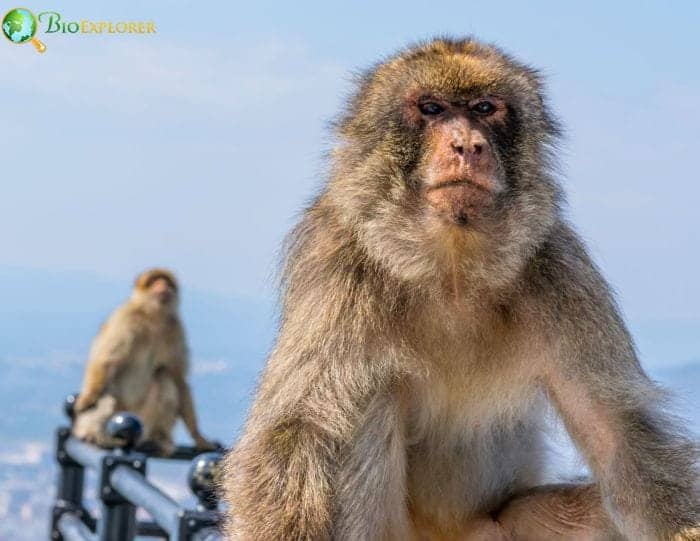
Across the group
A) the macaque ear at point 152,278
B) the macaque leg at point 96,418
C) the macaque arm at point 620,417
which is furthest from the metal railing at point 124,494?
the macaque ear at point 152,278

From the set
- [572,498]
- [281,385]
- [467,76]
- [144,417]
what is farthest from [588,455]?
[144,417]

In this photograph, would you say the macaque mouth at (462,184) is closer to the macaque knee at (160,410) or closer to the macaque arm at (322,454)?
the macaque arm at (322,454)

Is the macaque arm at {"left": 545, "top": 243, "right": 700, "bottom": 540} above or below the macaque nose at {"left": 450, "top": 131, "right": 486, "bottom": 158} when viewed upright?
below

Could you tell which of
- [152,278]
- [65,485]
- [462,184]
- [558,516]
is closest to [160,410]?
[152,278]

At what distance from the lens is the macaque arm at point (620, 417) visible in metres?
3.07

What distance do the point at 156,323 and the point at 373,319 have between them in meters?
8.63

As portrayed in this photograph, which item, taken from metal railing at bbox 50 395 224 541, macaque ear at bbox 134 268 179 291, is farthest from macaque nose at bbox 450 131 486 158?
macaque ear at bbox 134 268 179 291

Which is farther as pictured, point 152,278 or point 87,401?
point 152,278

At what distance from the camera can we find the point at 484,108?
302 centimetres

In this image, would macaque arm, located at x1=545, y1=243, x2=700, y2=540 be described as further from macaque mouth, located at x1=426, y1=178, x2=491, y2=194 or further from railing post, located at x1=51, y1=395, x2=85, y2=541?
railing post, located at x1=51, y1=395, x2=85, y2=541

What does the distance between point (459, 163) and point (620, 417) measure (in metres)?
0.78

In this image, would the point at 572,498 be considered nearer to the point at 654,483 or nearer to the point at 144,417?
the point at 654,483

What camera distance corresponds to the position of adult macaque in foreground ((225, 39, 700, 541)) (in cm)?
300

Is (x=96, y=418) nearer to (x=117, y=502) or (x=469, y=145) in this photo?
(x=117, y=502)
